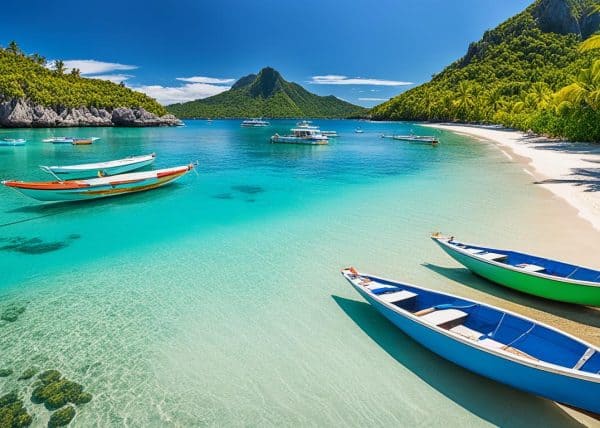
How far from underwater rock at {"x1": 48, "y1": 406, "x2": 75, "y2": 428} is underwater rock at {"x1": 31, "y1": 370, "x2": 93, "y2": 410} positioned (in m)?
0.15

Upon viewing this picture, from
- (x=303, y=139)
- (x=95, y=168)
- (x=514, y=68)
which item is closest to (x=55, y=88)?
(x=303, y=139)

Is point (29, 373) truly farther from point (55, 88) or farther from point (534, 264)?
point (55, 88)

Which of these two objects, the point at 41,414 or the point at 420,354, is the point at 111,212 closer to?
the point at 41,414

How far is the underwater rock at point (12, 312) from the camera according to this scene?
26.6ft

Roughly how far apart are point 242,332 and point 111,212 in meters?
12.7

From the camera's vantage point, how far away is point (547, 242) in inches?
460

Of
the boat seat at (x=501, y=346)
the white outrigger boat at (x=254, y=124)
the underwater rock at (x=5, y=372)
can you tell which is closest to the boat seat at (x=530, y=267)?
the boat seat at (x=501, y=346)

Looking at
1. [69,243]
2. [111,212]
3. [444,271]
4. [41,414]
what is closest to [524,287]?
[444,271]

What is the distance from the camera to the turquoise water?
5645mm

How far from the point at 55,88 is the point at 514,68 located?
134650 mm

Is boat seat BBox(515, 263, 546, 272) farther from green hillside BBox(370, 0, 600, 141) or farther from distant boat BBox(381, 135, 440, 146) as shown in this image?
green hillside BBox(370, 0, 600, 141)

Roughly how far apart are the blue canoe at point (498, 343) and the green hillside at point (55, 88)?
110085mm

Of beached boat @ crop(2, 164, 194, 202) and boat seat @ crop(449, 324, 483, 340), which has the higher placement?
beached boat @ crop(2, 164, 194, 202)

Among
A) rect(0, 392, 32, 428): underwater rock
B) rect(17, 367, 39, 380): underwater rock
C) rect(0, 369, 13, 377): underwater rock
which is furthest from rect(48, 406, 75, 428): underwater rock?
rect(0, 369, 13, 377): underwater rock
